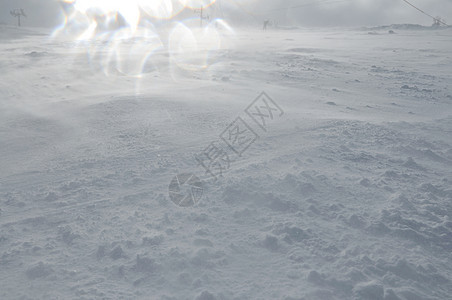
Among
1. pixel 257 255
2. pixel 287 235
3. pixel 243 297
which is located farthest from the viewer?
pixel 287 235

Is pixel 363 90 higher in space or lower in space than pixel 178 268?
higher

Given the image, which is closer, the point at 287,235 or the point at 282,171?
the point at 287,235

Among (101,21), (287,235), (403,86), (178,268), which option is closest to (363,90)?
(403,86)

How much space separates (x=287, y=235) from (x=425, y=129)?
2684mm

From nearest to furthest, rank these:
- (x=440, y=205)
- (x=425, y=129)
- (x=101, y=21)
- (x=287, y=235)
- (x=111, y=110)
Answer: (x=287, y=235) → (x=440, y=205) → (x=425, y=129) → (x=111, y=110) → (x=101, y=21)

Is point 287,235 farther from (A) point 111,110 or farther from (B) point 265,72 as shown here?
(B) point 265,72

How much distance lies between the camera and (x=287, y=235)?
1994 millimetres

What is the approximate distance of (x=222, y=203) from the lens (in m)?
2.32

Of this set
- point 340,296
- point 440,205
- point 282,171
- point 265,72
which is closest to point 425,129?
point 440,205

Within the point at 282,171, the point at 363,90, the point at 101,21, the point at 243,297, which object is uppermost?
the point at 101,21

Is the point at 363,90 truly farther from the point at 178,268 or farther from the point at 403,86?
the point at 178,268

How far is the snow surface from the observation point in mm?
1677

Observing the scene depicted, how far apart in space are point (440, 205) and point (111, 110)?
3.58m

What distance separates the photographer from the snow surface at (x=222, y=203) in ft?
5.50
